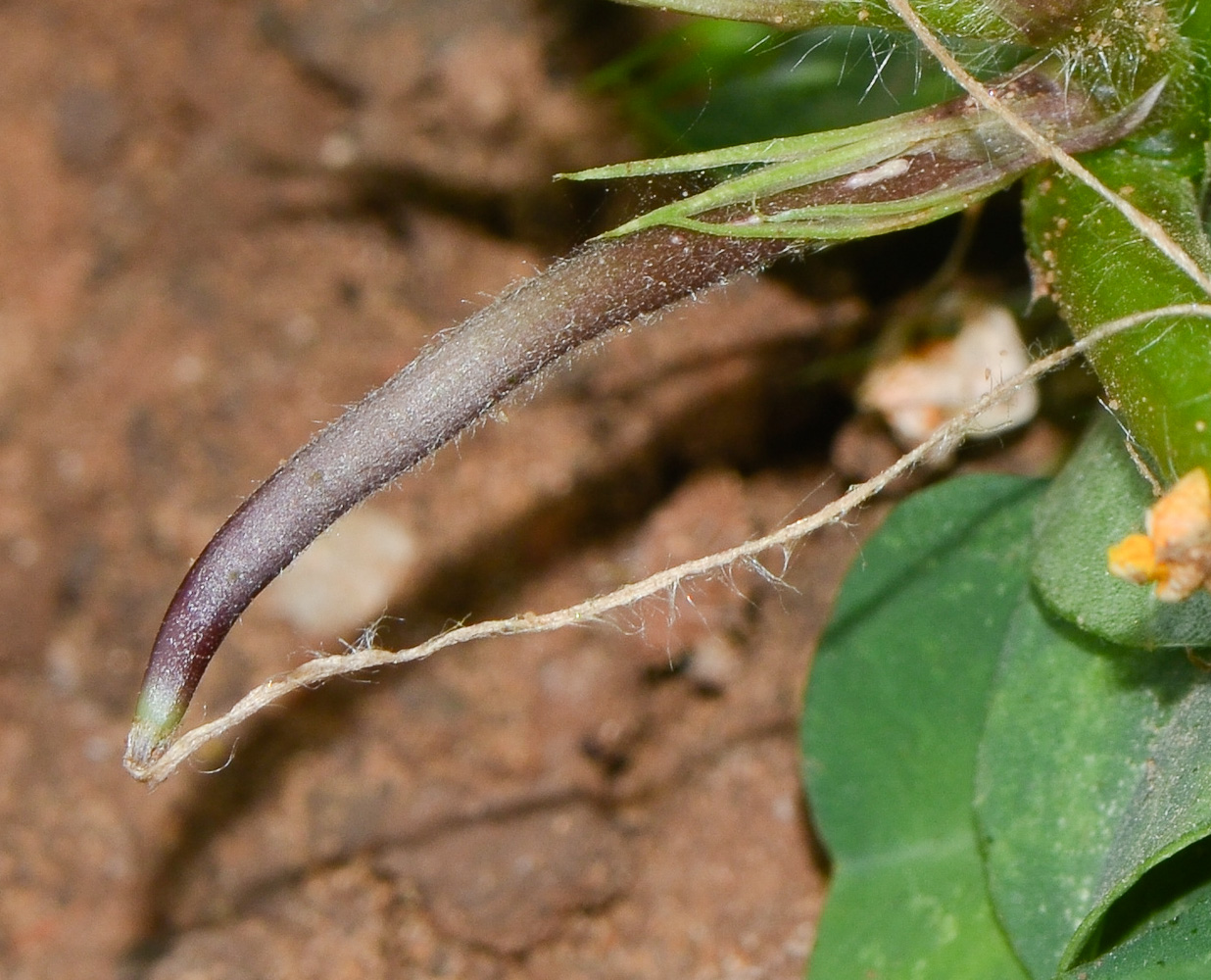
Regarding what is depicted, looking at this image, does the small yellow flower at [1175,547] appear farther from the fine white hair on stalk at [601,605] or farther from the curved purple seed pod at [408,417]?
the curved purple seed pod at [408,417]

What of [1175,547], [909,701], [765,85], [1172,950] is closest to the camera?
[1175,547]

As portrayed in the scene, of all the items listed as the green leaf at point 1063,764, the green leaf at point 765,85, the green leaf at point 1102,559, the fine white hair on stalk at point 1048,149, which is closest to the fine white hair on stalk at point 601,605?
the fine white hair on stalk at point 1048,149

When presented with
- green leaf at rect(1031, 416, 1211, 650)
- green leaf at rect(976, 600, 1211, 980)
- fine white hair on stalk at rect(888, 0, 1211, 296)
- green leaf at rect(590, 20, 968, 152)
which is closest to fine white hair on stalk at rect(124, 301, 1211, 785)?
fine white hair on stalk at rect(888, 0, 1211, 296)

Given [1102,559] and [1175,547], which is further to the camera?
[1102,559]

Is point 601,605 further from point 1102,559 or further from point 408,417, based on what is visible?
point 1102,559

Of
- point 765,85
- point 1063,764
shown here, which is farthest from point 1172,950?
point 765,85

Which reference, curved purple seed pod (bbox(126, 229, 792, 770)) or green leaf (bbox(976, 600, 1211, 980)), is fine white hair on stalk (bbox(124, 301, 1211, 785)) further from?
green leaf (bbox(976, 600, 1211, 980))

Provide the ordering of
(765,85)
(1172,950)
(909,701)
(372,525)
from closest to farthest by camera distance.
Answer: (1172,950) → (909,701) → (765,85) → (372,525)
